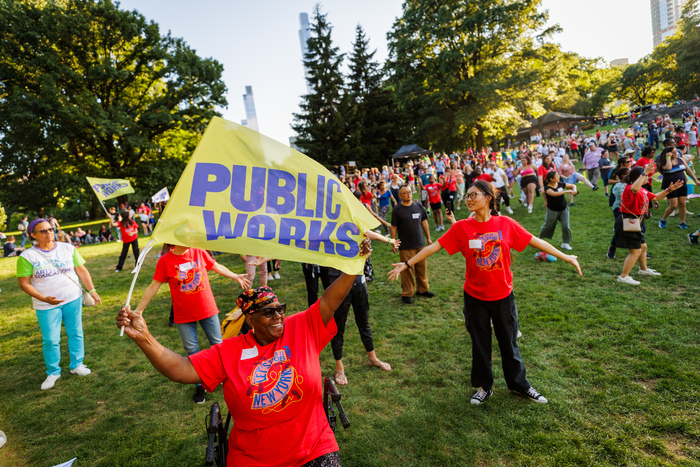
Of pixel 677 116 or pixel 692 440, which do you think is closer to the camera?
pixel 692 440

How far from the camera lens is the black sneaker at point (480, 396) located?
415cm

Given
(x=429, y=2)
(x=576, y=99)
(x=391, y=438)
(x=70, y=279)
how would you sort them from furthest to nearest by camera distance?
(x=576, y=99)
(x=429, y=2)
(x=70, y=279)
(x=391, y=438)

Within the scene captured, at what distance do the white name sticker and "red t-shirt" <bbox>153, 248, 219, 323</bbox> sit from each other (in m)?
2.35

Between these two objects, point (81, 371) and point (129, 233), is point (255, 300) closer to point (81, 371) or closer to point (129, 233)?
point (81, 371)

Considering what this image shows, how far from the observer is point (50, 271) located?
516 cm

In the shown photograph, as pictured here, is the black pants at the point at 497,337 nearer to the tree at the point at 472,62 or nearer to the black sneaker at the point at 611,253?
the black sneaker at the point at 611,253

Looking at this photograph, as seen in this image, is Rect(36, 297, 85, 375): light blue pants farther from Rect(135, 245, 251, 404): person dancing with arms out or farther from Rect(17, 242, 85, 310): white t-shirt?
Rect(135, 245, 251, 404): person dancing with arms out

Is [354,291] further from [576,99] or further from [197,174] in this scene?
[576,99]

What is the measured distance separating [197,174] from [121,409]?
13.7 feet

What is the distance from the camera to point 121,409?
15.9ft

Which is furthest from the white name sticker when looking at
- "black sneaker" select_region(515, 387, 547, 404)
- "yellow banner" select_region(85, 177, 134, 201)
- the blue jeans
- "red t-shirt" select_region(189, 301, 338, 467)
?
"yellow banner" select_region(85, 177, 134, 201)

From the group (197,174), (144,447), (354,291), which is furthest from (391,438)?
(197,174)

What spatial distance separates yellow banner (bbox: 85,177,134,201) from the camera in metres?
11.8

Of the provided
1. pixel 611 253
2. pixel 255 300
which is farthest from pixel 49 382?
pixel 611 253
